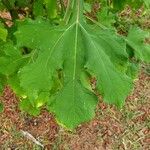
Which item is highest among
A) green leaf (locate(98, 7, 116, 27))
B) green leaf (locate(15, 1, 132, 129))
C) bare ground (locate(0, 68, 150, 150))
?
green leaf (locate(15, 1, 132, 129))

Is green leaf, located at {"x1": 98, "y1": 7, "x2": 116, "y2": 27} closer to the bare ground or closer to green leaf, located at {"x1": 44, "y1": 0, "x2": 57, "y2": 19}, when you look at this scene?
green leaf, located at {"x1": 44, "y1": 0, "x2": 57, "y2": 19}

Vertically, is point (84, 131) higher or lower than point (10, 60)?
lower

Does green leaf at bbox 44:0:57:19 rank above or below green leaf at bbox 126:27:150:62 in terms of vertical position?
above

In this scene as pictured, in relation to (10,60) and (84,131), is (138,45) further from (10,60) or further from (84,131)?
(84,131)

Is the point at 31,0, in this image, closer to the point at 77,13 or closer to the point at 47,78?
the point at 77,13

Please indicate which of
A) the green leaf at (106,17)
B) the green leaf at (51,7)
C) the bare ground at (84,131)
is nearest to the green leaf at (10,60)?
the green leaf at (51,7)

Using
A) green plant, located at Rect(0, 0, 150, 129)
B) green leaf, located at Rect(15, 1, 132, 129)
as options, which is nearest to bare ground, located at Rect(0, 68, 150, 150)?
green plant, located at Rect(0, 0, 150, 129)

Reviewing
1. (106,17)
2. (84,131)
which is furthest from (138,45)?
(84,131)

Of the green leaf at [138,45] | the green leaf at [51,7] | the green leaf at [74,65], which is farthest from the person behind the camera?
the green leaf at [51,7]

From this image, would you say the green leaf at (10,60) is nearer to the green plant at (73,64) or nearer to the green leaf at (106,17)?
the green plant at (73,64)
